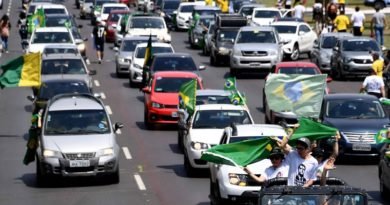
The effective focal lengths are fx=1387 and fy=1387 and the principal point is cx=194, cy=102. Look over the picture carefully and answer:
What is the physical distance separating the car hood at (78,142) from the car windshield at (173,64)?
49.0 ft

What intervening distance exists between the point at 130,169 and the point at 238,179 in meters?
6.99

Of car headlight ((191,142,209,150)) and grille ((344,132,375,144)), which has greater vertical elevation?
car headlight ((191,142,209,150))

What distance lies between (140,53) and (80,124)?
19.9 m

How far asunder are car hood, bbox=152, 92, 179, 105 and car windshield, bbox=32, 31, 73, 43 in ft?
50.3

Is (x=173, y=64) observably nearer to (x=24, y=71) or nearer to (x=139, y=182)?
(x=24, y=71)

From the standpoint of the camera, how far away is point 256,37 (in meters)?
49.6

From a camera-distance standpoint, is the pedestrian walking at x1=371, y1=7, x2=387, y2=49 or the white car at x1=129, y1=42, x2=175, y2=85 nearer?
the white car at x1=129, y1=42, x2=175, y2=85

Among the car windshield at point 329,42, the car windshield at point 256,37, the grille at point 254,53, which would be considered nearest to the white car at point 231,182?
the grille at point 254,53

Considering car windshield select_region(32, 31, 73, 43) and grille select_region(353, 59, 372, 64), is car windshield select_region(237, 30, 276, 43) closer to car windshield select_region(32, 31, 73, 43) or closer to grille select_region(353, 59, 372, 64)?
grille select_region(353, 59, 372, 64)

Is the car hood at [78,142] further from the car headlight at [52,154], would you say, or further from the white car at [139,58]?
the white car at [139,58]

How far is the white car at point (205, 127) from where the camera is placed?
27609 millimetres

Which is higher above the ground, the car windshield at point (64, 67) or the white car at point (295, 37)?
the car windshield at point (64, 67)

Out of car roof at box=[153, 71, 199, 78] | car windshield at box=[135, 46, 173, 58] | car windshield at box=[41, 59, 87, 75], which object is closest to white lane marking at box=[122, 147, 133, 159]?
car roof at box=[153, 71, 199, 78]

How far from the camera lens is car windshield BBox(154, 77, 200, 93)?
123ft
